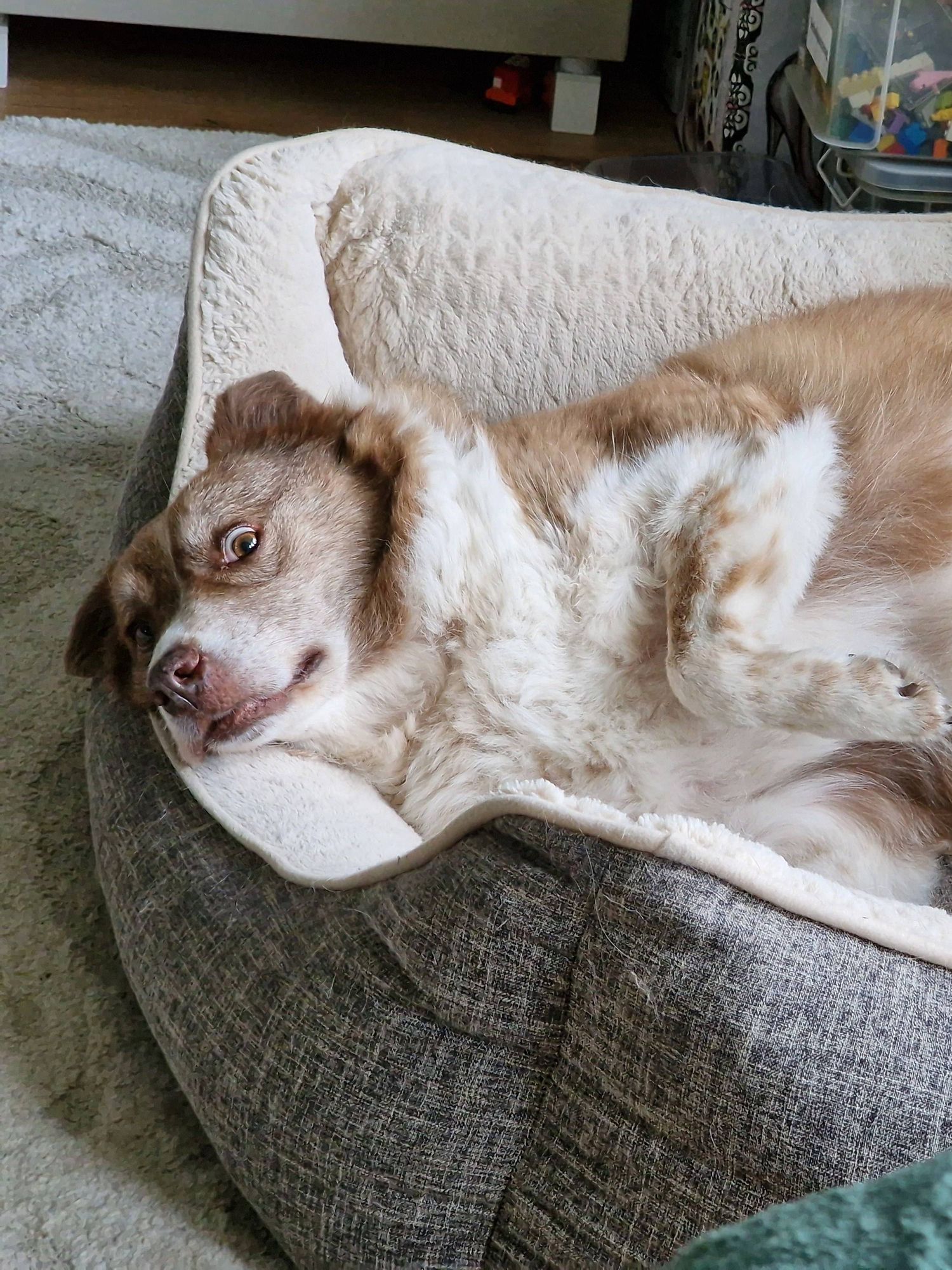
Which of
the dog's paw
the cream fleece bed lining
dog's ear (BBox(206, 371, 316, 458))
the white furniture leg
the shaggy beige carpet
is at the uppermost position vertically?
the white furniture leg

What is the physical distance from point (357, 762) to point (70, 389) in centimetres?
161

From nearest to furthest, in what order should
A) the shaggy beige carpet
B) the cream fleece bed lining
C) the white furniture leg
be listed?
the shaggy beige carpet, the cream fleece bed lining, the white furniture leg

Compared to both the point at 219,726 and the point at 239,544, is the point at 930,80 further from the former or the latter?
the point at 219,726

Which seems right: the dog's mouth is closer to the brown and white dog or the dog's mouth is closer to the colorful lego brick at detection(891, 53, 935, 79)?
the brown and white dog

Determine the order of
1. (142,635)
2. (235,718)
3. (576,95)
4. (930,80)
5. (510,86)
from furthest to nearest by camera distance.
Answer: (510,86) < (576,95) < (930,80) < (142,635) < (235,718)

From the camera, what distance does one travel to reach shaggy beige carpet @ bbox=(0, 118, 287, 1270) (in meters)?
1.53

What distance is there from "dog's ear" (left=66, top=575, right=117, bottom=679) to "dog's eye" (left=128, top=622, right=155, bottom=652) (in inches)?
2.8

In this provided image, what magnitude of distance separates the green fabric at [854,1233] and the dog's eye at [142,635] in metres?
1.30

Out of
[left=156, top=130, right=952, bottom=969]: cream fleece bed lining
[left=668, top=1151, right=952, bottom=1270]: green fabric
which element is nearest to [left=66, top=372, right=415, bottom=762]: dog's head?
[left=156, top=130, right=952, bottom=969]: cream fleece bed lining

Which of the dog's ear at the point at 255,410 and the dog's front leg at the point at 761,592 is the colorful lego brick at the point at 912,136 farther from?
the dog's ear at the point at 255,410

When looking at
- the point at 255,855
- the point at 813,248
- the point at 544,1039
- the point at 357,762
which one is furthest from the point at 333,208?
the point at 544,1039

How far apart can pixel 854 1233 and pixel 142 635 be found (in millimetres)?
1382

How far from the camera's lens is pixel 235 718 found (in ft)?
5.39

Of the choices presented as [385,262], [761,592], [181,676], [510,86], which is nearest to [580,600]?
[761,592]
